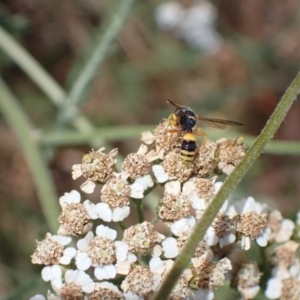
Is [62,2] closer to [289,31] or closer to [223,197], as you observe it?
[289,31]

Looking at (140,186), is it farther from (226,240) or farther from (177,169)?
(226,240)

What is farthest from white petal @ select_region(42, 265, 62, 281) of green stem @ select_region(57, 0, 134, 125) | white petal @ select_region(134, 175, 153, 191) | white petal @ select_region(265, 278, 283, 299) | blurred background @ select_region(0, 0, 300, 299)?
blurred background @ select_region(0, 0, 300, 299)

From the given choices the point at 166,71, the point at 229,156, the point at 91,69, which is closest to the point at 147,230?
the point at 229,156

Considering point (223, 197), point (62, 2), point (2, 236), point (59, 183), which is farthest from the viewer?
point (62, 2)

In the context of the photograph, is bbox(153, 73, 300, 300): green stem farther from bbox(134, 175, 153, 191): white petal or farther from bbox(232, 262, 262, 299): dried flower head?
bbox(232, 262, 262, 299): dried flower head

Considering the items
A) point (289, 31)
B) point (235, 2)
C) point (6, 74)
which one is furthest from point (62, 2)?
point (289, 31)

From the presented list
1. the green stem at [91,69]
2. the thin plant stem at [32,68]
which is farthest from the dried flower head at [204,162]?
the thin plant stem at [32,68]

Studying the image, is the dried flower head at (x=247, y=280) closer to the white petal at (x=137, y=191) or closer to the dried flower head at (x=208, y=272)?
the dried flower head at (x=208, y=272)

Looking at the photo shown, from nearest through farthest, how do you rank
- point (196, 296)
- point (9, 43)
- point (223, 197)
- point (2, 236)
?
1. point (223, 197)
2. point (196, 296)
3. point (9, 43)
4. point (2, 236)
